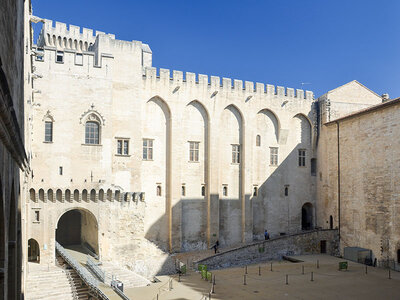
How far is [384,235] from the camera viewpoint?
84.4ft

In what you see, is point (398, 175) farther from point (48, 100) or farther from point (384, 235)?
point (48, 100)

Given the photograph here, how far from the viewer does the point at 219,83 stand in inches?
1185

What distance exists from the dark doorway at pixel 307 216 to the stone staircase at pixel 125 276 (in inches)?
726

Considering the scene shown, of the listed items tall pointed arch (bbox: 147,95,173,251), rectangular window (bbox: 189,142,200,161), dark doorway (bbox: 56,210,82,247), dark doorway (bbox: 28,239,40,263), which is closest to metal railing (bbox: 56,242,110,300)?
dark doorway (bbox: 28,239,40,263)

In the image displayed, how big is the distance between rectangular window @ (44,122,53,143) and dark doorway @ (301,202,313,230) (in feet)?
74.9

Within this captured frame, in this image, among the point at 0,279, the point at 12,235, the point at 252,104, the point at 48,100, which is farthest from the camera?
the point at 252,104

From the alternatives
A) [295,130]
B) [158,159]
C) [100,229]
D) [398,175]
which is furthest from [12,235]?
[295,130]

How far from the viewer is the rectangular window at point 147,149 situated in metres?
27.5

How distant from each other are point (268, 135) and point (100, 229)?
1660 cm

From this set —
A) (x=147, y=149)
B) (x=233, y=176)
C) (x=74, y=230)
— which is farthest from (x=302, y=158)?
(x=74, y=230)

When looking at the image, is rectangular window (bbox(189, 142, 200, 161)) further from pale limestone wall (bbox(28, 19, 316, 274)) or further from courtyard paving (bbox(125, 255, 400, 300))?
courtyard paving (bbox(125, 255, 400, 300))

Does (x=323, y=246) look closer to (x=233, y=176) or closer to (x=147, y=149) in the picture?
(x=233, y=176)

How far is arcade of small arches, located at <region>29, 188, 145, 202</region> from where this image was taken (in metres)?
21.2

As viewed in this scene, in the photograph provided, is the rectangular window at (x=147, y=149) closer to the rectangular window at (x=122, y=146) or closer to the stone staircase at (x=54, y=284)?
the rectangular window at (x=122, y=146)
